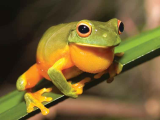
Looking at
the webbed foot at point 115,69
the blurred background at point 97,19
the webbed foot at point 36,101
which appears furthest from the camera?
the blurred background at point 97,19

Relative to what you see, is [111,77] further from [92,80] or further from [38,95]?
[38,95]

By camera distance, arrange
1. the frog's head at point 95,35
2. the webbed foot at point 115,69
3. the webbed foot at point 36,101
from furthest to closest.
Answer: the webbed foot at point 115,69 < the webbed foot at point 36,101 < the frog's head at point 95,35

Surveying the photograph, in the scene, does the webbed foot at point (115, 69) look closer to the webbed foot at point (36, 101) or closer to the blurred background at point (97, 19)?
the webbed foot at point (36, 101)

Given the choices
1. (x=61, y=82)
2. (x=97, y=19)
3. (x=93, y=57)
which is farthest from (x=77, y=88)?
(x=97, y=19)

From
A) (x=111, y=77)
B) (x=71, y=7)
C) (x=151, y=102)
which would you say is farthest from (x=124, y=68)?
(x=71, y=7)

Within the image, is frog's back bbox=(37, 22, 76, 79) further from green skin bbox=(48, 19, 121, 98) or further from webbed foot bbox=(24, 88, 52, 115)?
webbed foot bbox=(24, 88, 52, 115)

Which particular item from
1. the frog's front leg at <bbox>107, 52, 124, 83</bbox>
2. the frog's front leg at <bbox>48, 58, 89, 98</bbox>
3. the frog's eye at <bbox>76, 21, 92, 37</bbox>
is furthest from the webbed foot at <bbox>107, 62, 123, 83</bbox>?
the frog's eye at <bbox>76, 21, 92, 37</bbox>

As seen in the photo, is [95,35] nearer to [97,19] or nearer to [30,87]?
[30,87]

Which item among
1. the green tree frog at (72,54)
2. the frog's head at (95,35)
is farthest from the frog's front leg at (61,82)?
the frog's head at (95,35)
